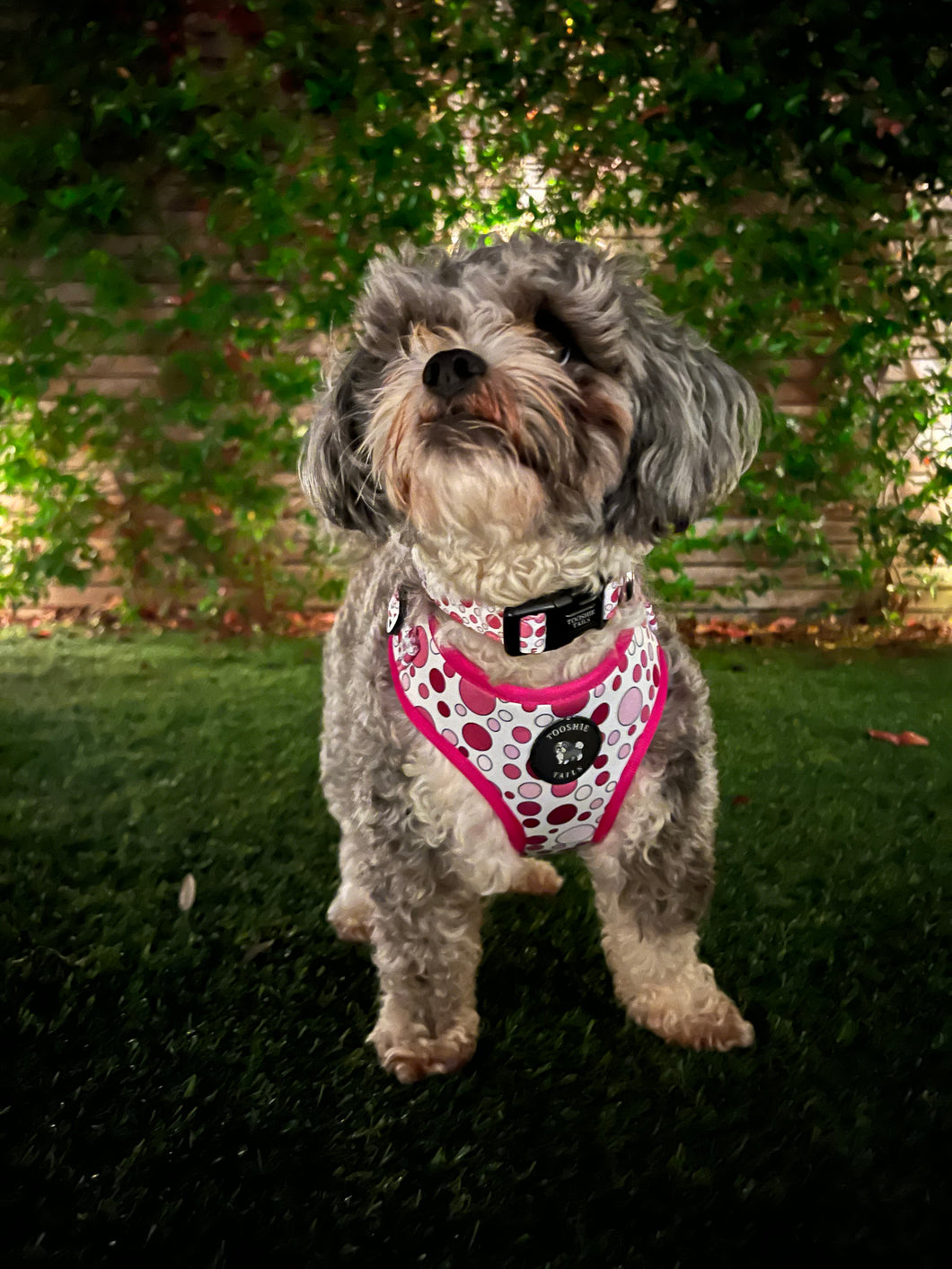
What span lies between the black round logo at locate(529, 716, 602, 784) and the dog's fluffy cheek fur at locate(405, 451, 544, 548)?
35 cm

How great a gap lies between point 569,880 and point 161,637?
3.30 metres

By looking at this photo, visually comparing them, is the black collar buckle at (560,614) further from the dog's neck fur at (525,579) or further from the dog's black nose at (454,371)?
the dog's black nose at (454,371)

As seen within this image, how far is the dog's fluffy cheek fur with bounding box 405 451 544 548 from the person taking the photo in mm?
1348

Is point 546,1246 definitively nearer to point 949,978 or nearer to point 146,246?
point 949,978

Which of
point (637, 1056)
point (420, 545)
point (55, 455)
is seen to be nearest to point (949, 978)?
point (637, 1056)

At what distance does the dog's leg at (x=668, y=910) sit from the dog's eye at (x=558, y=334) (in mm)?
795

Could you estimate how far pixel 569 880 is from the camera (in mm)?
2377

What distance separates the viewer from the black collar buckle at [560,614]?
1.53m

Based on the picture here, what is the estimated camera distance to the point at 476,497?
4.50 feet

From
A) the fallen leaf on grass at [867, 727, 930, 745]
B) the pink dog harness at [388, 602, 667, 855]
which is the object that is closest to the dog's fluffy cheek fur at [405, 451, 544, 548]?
the pink dog harness at [388, 602, 667, 855]

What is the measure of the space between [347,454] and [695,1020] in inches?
51.2

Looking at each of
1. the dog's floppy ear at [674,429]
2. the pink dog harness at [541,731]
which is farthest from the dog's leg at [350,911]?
the dog's floppy ear at [674,429]

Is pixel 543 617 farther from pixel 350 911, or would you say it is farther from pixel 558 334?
pixel 350 911

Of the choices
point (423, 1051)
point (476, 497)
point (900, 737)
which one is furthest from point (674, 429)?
point (900, 737)
